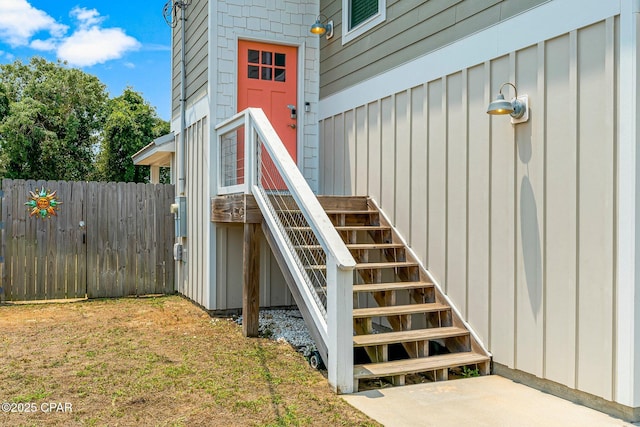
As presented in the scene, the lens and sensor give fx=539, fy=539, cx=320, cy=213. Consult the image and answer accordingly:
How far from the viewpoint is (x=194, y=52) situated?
709 centimetres

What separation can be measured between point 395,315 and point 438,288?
0.51 m

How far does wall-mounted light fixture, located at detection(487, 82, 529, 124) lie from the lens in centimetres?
378

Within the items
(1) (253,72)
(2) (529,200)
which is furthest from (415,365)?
(1) (253,72)

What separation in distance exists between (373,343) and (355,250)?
1.30 m

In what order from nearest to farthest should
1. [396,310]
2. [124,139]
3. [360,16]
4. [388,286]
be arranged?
[396,310] → [388,286] → [360,16] → [124,139]

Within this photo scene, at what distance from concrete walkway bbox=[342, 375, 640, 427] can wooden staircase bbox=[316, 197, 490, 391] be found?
Answer: 17 centimetres

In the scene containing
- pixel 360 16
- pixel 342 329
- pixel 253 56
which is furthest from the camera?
pixel 253 56

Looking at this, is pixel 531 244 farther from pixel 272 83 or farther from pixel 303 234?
pixel 272 83

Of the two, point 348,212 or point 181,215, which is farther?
point 181,215

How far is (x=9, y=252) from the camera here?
7.21m

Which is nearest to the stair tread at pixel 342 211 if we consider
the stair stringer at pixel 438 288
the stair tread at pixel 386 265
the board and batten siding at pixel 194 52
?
the stair stringer at pixel 438 288

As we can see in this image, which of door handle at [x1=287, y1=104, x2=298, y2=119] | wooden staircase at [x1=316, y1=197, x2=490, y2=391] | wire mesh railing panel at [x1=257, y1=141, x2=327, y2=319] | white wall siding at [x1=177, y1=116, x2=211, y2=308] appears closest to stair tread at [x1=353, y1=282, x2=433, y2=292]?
wooden staircase at [x1=316, y1=197, x2=490, y2=391]

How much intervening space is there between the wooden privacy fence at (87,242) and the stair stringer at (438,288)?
3792 millimetres

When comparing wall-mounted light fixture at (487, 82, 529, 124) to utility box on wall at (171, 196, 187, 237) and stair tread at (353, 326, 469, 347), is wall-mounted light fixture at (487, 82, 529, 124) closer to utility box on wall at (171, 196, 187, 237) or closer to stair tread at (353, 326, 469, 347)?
stair tread at (353, 326, 469, 347)
